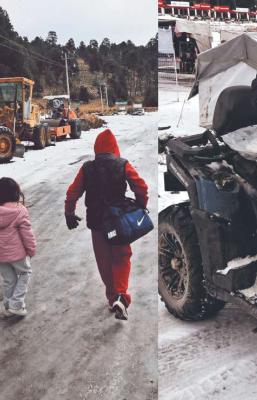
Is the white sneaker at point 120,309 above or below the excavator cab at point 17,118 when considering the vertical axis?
below

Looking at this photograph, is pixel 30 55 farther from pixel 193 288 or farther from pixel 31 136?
pixel 193 288

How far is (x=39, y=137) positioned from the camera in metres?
1.62

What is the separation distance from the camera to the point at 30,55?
5.03 ft

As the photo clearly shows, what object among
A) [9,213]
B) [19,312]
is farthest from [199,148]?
[19,312]

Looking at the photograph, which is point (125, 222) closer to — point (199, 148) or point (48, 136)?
point (199, 148)

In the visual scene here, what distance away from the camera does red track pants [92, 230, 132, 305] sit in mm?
1498

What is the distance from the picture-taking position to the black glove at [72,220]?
1.50 m

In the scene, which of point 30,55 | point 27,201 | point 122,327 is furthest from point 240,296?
point 30,55

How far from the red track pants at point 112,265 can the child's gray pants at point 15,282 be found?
230mm

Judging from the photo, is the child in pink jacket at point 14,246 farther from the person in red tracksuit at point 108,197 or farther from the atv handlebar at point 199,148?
the atv handlebar at point 199,148

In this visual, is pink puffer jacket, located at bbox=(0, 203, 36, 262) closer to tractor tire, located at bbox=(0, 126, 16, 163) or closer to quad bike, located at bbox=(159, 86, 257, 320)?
tractor tire, located at bbox=(0, 126, 16, 163)

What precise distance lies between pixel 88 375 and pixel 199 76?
3.23ft

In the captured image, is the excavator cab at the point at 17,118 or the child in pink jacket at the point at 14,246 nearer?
the child in pink jacket at the point at 14,246

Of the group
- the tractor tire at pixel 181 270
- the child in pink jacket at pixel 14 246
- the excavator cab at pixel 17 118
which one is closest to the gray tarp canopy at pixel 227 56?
the tractor tire at pixel 181 270
